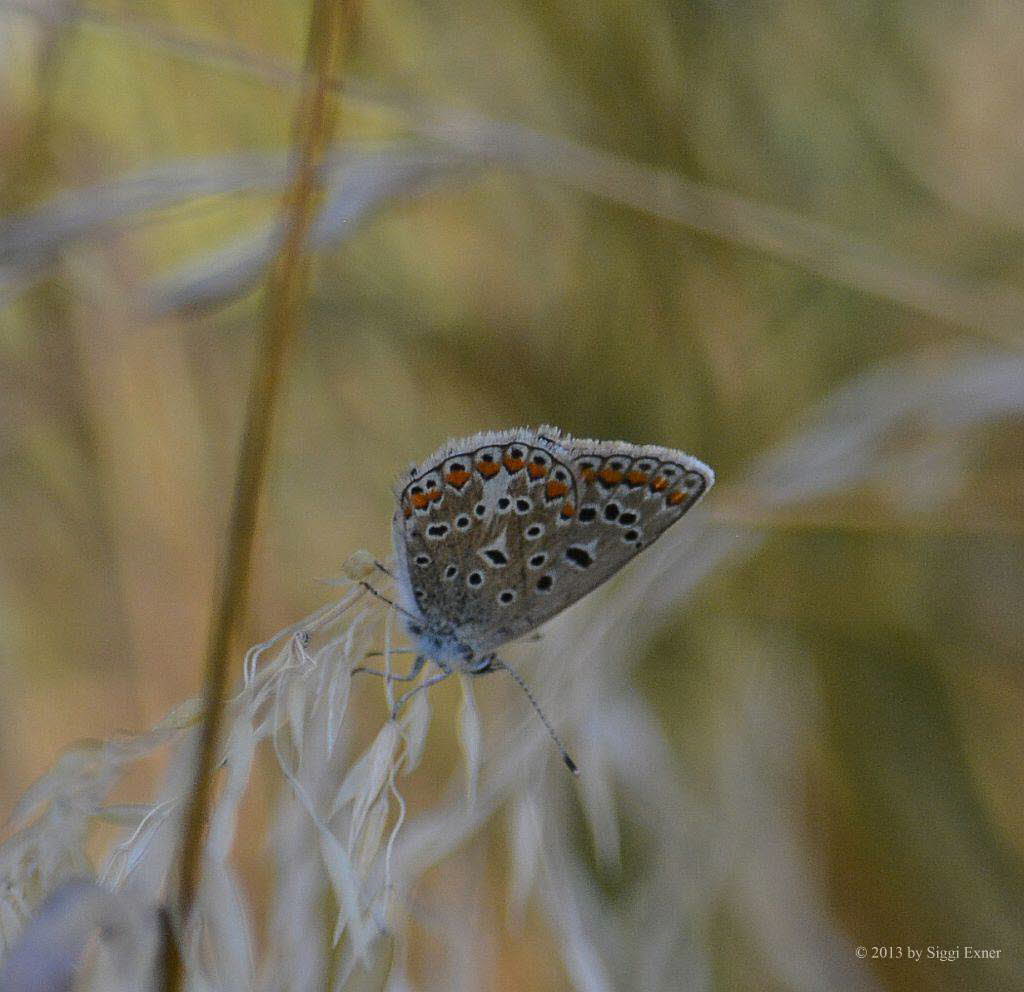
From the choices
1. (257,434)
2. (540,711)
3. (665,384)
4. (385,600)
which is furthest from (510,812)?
(665,384)

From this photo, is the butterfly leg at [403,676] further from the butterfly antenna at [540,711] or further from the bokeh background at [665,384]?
the bokeh background at [665,384]

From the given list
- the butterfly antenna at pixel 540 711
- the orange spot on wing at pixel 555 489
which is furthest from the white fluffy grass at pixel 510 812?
the orange spot on wing at pixel 555 489

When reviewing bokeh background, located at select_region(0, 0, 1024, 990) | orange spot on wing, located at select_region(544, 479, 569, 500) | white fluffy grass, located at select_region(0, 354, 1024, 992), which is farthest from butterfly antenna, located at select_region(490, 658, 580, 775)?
bokeh background, located at select_region(0, 0, 1024, 990)

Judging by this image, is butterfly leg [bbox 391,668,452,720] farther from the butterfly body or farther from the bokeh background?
the bokeh background

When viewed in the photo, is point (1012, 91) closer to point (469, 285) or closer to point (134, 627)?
point (469, 285)

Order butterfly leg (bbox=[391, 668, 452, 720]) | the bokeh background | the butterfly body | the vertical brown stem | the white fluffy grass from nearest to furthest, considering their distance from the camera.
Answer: the vertical brown stem, the white fluffy grass, butterfly leg (bbox=[391, 668, 452, 720]), the butterfly body, the bokeh background

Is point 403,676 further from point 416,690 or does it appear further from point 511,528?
point 511,528
